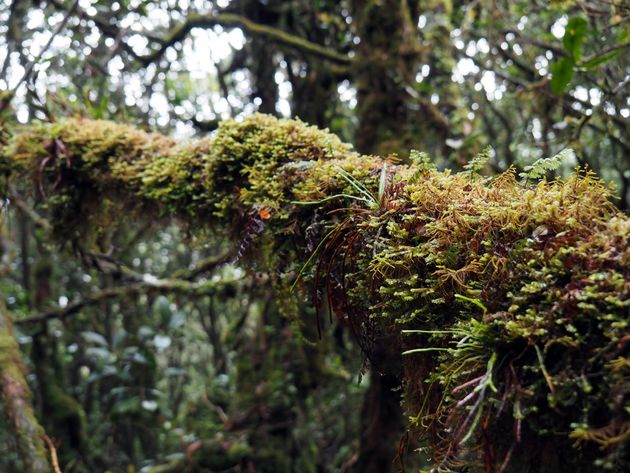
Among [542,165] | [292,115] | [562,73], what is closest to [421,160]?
[542,165]

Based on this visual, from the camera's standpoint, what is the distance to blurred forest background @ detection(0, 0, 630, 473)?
374 centimetres

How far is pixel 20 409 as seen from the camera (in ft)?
7.20

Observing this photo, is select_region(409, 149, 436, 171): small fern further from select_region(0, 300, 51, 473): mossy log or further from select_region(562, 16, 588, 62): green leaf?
select_region(0, 300, 51, 473): mossy log

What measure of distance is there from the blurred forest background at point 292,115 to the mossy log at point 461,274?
53cm

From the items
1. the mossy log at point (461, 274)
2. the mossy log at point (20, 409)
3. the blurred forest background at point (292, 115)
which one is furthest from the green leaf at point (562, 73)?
the mossy log at point (20, 409)

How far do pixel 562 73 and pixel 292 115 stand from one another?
137 inches

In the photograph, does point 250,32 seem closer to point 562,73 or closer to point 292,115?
point 292,115

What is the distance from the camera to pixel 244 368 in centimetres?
540

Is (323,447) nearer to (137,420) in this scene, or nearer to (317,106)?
(137,420)

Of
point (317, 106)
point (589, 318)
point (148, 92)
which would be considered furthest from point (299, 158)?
point (317, 106)

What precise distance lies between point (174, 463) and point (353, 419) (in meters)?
2.44

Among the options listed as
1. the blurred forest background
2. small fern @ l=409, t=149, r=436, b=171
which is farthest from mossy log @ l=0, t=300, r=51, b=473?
small fern @ l=409, t=149, r=436, b=171

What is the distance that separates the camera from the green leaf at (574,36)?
6.84ft

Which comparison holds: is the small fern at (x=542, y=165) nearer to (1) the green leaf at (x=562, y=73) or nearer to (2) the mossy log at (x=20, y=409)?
(1) the green leaf at (x=562, y=73)
